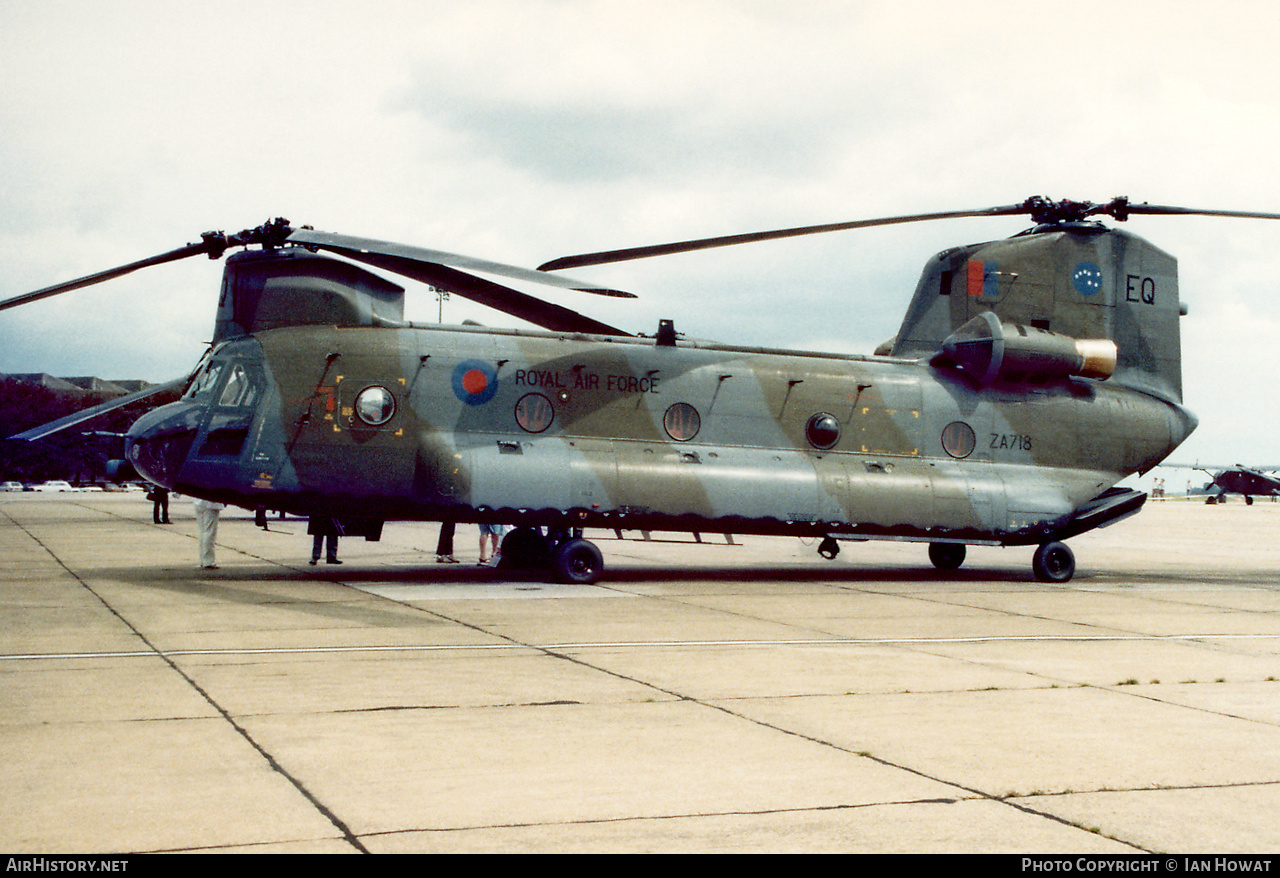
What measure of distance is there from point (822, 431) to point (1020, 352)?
3.76m

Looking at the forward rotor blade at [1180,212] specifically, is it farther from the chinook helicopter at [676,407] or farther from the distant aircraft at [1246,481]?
the distant aircraft at [1246,481]

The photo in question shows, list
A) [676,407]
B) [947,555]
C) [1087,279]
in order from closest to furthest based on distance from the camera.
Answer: [676,407] < [1087,279] < [947,555]

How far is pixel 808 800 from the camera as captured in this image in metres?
5.75

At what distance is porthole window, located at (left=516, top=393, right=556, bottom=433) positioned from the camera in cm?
1738

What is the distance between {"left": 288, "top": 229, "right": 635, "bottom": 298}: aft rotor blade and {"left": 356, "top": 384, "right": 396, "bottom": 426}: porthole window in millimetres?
1897

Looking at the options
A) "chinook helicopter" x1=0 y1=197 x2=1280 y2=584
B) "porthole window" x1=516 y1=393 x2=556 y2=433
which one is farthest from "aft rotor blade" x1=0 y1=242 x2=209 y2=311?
"porthole window" x1=516 y1=393 x2=556 y2=433

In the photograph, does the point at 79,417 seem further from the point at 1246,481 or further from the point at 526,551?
the point at 1246,481

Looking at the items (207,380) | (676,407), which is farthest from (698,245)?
(207,380)

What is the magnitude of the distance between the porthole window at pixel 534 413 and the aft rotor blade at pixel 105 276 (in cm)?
516

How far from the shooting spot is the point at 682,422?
720 inches

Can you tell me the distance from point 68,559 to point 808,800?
61.0 feet

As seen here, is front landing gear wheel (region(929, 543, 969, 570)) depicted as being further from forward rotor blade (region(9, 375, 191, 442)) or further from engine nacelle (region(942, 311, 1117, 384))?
forward rotor blade (region(9, 375, 191, 442))

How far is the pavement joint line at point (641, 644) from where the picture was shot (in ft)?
33.1
